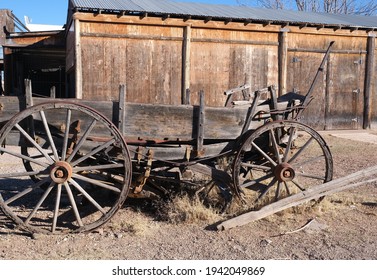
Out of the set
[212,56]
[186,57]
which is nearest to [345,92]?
[212,56]

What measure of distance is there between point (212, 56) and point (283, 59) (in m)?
2.23

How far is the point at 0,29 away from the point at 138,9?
6.28 metres

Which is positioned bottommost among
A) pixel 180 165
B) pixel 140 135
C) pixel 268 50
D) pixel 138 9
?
pixel 180 165

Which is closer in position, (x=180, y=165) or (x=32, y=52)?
(x=180, y=165)

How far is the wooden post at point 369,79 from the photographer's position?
13.3 metres

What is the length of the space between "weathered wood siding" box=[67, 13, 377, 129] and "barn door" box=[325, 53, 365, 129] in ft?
0.10

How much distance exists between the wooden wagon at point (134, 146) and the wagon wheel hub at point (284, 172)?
1cm

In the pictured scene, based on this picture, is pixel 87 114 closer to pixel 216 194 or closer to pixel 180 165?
pixel 180 165

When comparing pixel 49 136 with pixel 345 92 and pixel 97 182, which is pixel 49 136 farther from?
pixel 345 92

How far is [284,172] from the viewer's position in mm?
4652

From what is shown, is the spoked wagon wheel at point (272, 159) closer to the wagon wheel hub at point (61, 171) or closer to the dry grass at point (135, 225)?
the dry grass at point (135, 225)

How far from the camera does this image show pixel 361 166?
26.7 ft
